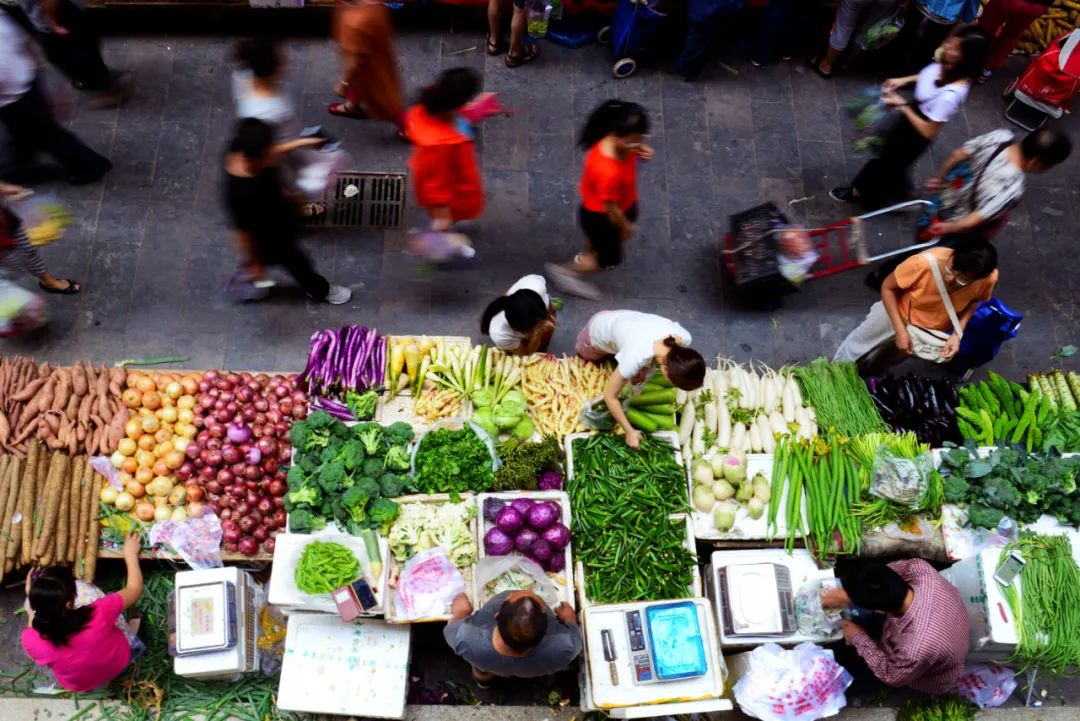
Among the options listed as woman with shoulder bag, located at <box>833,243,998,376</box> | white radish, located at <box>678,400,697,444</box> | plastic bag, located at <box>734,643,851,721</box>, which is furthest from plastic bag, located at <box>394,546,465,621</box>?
woman with shoulder bag, located at <box>833,243,998,376</box>

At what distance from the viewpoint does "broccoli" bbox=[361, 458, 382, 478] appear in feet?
15.1

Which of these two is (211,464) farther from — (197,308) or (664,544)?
(664,544)

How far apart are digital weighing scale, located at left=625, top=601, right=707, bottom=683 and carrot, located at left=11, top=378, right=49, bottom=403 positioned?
386 centimetres

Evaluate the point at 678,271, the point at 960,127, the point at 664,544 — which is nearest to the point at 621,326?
the point at 664,544

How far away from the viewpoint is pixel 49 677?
495 cm

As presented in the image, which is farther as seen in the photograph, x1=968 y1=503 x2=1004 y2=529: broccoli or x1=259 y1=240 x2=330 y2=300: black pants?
x1=259 y1=240 x2=330 y2=300: black pants

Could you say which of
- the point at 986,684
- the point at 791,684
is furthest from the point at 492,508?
the point at 986,684


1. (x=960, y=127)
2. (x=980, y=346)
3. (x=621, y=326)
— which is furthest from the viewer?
(x=960, y=127)

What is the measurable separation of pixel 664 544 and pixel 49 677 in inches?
152

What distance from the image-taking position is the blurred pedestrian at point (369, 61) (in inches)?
211

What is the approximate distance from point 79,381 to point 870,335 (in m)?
5.12

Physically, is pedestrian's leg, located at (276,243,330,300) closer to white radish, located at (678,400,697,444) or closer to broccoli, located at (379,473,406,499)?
broccoli, located at (379,473,406,499)

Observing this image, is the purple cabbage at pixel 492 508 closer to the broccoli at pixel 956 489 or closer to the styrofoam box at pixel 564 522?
the styrofoam box at pixel 564 522

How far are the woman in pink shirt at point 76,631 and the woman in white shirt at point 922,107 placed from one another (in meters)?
5.74
